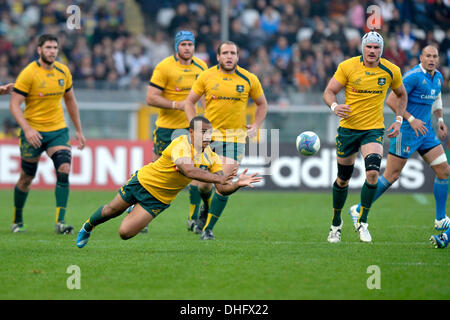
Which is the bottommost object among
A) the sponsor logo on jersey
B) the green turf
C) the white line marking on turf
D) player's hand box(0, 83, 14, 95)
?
the white line marking on turf

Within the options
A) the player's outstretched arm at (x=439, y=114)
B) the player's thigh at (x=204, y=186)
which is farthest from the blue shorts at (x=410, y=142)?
the player's thigh at (x=204, y=186)

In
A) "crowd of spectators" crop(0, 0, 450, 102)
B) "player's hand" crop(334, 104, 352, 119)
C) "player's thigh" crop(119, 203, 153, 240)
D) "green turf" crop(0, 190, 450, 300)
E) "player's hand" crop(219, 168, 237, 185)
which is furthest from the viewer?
"crowd of spectators" crop(0, 0, 450, 102)

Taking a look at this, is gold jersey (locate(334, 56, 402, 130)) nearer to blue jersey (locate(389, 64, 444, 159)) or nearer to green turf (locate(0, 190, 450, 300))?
blue jersey (locate(389, 64, 444, 159))

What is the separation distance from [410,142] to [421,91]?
738mm

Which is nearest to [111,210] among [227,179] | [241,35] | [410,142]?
[227,179]

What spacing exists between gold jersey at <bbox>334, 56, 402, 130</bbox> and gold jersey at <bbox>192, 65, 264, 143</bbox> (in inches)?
49.6

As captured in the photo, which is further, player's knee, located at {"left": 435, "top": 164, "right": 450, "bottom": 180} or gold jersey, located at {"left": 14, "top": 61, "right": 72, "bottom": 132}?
gold jersey, located at {"left": 14, "top": 61, "right": 72, "bottom": 132}

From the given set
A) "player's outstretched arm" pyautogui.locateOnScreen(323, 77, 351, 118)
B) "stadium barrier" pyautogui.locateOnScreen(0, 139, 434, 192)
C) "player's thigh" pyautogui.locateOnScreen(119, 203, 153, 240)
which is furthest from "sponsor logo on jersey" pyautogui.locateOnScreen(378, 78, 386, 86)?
"stadium barrier" pyautogui.locateOnScreen(0, 139, 434, 192)

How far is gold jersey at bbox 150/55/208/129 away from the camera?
10703 mm

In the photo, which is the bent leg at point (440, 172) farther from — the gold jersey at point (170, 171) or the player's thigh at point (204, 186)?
the gold jersey at point (170, 171)

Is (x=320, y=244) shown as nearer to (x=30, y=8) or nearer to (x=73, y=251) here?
(x=73, y=251)

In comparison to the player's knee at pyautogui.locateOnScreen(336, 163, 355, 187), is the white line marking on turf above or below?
below

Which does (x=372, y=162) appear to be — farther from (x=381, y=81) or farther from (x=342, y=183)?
(x=381, y=81)

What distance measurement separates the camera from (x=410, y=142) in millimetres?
10359
